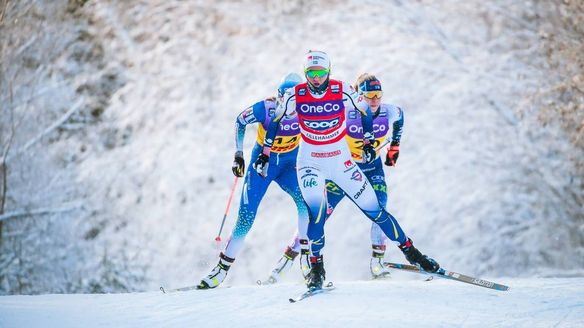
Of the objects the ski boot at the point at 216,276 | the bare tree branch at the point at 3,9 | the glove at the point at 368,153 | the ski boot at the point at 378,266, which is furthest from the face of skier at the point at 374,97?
the bare tree branch at the point at 3,9

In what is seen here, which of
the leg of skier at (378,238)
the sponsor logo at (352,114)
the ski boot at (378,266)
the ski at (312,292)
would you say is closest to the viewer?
the ski at (312,292)

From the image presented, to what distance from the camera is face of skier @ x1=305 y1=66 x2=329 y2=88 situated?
5.62 meters

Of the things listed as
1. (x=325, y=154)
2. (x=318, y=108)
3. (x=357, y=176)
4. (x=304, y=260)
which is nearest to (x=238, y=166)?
(x=325, y=154)

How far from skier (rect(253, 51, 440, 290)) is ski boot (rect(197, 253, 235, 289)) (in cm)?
108

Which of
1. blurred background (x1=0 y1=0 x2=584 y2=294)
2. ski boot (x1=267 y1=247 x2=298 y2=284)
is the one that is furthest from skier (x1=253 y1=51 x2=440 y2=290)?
blurred background (x1=0 y1=0 x2=584 y2=294)

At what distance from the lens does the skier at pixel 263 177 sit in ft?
21.1

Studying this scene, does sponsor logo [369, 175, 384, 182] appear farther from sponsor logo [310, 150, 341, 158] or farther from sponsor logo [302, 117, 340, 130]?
sponsor logo [302, 117, 340, 130]

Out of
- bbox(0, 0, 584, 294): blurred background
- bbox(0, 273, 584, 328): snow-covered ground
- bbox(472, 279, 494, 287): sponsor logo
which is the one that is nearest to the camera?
bbox(0, 273, 584, 328): snow-covered ground

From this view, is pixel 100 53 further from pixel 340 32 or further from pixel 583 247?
pixel 583 247

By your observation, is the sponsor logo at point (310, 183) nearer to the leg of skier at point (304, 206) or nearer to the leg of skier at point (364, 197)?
the leg of skier at point (364, 197)

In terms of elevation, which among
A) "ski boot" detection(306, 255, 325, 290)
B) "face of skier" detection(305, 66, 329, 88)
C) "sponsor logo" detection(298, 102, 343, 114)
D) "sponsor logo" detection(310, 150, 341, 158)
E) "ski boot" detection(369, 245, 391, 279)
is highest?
"face of skier" detection(305, 66, 329, 88)

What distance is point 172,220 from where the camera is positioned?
22.6 m

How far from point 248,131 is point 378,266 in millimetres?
14564

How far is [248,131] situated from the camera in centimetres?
2130
